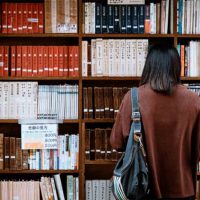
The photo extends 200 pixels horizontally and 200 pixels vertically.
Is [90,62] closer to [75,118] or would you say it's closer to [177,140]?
[75,118]

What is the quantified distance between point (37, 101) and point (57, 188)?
0.69 metres

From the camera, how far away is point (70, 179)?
3.13 meters

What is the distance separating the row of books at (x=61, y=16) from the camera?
3.13 m

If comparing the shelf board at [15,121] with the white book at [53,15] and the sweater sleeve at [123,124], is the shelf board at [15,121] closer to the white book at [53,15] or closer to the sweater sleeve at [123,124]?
the white book at [53,15]

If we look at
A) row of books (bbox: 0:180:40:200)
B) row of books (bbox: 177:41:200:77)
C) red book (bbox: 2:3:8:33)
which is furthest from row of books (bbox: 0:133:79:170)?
row of books (bbox: 177:41:200:77)

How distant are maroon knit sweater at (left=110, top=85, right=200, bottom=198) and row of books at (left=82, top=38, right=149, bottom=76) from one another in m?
1.10

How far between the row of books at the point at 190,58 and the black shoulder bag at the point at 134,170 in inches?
51.5

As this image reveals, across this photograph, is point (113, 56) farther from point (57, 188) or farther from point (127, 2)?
point (57, 188)

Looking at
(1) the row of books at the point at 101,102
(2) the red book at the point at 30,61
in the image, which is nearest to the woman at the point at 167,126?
(1) the row of books at the point at 101,102

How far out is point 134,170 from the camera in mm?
1997

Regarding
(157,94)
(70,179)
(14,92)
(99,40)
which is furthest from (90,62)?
(157,94)

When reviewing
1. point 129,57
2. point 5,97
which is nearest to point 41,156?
point 5,97

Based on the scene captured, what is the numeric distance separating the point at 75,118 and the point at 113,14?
86 cm

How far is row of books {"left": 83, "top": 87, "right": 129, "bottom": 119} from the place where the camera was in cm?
313
